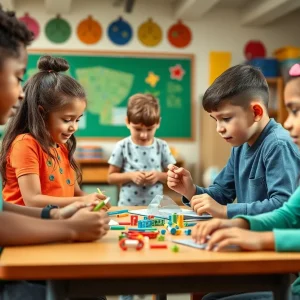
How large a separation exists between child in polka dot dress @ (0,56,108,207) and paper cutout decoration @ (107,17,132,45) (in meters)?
3.89

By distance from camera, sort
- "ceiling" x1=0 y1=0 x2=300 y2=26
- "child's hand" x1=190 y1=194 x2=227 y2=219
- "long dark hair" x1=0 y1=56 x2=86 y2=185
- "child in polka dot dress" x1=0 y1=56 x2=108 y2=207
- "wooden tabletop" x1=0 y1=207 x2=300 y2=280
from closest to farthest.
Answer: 1. "wooden tabletop" x1=0 y1=207 x2=300 y2=280
2. "child's hand" x1=190 y1=194 x2=227 y2=219
3. "child in polka dot dress" x1=0 y1=56 x2=108 y2=207
4. "long dark hair" x1=0 y1=56 x2=86 y2=185
5. "ceiling" x1=0 y1=0 x2=300 y2=26

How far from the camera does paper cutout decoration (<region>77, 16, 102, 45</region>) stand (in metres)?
5.84

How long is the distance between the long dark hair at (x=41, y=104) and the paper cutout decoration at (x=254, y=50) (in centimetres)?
444

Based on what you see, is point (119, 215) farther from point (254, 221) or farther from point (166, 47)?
point (166, 47)

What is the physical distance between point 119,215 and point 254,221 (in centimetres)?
64

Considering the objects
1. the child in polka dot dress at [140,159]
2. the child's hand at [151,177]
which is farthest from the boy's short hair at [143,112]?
the child's hand at [151,177]

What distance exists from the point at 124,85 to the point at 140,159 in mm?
2986

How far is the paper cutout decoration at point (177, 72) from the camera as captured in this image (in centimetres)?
601

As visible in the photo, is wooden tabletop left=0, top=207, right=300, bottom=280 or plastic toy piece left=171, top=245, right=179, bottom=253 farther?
plastic toy piece left=171, top=245, right=179, bottom=253

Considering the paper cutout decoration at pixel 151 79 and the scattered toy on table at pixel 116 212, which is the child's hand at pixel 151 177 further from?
the paper cutout decoration at pixel 151 79

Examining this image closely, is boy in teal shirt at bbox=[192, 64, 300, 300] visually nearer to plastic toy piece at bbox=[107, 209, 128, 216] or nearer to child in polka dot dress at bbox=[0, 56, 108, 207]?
plastic toy piece at bbox=[107, 209, 128, 216]

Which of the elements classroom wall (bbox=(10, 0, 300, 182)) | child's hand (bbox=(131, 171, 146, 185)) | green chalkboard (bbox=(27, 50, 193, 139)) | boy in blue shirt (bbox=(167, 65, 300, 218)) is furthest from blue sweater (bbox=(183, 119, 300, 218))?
classroom wall (bbox=(10, 0, 300, 182))

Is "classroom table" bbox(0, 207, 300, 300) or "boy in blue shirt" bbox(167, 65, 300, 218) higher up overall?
"boy in blue shirt" bbox(167, 65, 300, 218)

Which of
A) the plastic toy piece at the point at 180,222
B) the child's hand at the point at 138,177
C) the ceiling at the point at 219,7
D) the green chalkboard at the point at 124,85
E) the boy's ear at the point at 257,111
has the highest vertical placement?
the ceiling at the point at 219,7
